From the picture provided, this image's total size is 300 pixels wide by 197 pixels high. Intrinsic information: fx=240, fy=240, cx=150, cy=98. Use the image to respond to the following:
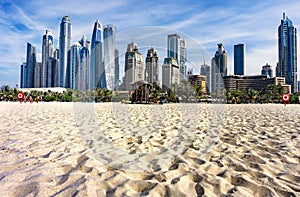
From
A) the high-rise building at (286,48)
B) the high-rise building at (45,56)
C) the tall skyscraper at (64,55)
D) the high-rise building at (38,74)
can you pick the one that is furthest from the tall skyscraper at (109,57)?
the high-rise building at (38,74)

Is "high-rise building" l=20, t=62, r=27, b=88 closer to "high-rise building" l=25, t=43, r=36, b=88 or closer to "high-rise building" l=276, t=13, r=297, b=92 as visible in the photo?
"high-rise building" l=25, t=43, r=36, b=88

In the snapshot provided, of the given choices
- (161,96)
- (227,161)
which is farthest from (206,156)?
(161,96)

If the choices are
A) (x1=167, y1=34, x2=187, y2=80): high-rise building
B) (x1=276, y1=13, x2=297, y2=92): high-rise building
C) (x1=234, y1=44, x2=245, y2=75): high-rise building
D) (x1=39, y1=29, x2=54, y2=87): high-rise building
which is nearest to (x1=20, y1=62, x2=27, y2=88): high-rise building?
(x1=39, y1=29, x2=54, y2=87): high-rise building

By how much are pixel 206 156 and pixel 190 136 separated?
179 centimetres

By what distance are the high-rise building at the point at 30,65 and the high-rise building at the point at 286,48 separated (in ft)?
548

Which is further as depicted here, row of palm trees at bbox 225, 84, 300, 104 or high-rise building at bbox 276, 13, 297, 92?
high-rise building at bbox 276, 13, 297, 92

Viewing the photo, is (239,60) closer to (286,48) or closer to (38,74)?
(286,48)

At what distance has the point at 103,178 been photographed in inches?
112

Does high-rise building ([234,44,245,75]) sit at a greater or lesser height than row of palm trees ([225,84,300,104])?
greater

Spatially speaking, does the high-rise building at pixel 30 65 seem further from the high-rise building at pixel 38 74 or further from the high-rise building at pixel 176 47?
the high-rise building at pixel 176 47

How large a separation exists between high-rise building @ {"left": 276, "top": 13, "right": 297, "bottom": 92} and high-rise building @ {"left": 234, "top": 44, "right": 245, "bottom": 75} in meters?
40.8

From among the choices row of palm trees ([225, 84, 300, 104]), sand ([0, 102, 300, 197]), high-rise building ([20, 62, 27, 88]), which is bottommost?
sand ([0, 102, 300, 197])

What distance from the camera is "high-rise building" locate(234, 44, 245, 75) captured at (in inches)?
4712

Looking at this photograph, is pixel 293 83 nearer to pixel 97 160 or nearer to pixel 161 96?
pixel 161 96
